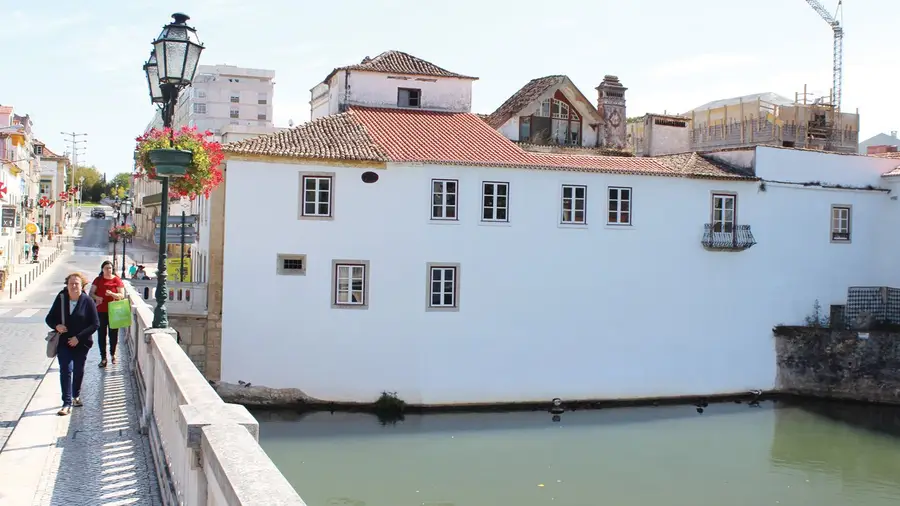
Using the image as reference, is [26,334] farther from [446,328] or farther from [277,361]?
[446,328]

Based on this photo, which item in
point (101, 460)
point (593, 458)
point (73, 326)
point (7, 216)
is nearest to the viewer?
point (101, 460)

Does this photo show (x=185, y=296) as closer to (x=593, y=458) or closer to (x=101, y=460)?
(x=593, y=458)

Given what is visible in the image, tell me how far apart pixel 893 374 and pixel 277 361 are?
55.2 feet

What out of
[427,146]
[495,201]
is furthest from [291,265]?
[495,201]

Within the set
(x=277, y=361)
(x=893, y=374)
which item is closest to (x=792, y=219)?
(x=893, y=374)

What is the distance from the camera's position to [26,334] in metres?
15.2

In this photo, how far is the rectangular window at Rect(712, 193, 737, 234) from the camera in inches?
951

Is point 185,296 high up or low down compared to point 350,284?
down

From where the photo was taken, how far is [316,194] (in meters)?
20.9

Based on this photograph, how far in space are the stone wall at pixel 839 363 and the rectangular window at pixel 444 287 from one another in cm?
974

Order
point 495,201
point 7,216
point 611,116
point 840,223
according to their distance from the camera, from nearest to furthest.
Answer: point 495,201
point 840,223
point 611,116
point 7,216

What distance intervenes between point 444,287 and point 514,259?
1.92 m

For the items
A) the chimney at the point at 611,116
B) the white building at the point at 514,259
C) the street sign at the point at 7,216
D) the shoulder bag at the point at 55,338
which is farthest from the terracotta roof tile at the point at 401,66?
the shoulder bag at the point at 55,338

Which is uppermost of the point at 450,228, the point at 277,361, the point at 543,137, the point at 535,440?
the point at 543,137
